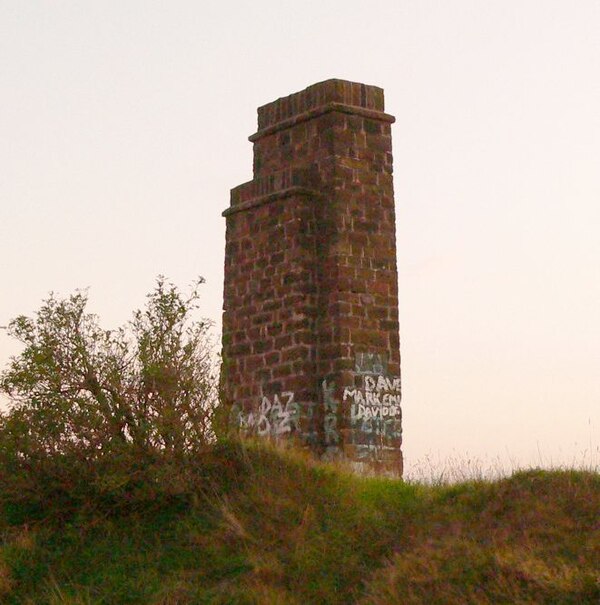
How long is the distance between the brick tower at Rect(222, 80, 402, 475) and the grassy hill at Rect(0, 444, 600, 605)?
210 cm

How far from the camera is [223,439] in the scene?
11.9m

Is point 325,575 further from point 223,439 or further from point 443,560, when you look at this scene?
point 223,439

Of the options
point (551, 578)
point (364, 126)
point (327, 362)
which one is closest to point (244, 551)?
point (551, 578)

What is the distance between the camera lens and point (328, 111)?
14719 mm

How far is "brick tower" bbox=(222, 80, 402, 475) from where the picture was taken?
14023 millimetres

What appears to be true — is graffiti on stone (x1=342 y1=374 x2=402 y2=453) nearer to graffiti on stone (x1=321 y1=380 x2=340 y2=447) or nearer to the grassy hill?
graffiti on stone (x1=321 y1=380 x2=340 y2=447)

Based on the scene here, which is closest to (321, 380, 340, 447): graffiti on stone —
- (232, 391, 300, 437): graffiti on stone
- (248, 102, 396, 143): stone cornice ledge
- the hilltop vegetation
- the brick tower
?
the brick tower

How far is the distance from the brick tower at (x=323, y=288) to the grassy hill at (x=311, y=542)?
2.10 m

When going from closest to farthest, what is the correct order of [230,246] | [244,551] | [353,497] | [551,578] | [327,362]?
[551,578]
[244,551]
[353,497]
[327,362]
[230,246]

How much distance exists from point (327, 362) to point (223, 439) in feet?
8.55

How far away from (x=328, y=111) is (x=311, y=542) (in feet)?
21.9

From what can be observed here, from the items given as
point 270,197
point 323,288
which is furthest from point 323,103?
point 323,288

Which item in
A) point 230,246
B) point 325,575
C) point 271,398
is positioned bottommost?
point 325,575

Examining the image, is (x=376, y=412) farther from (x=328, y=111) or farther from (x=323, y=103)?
(x=323, y=103)
